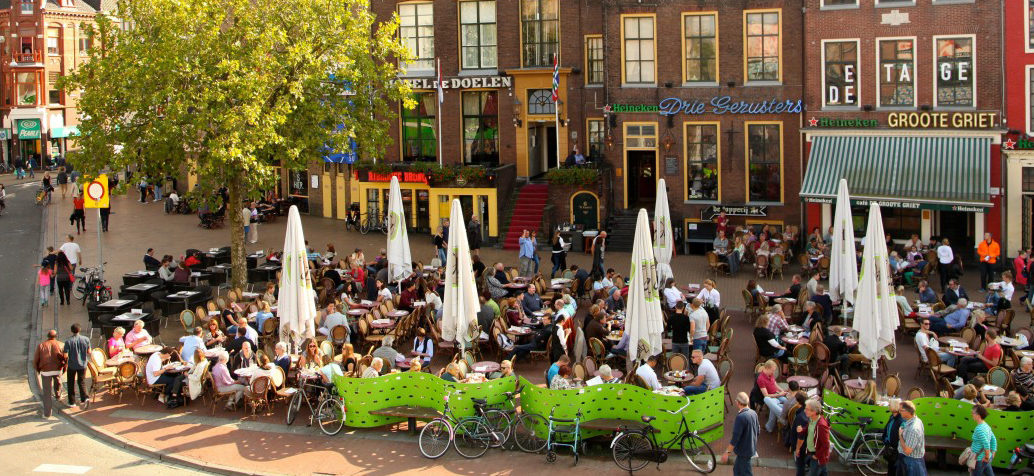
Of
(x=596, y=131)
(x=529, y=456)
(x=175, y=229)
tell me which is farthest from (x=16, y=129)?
(x=529, y=456)

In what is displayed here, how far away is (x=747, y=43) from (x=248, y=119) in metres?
18.2

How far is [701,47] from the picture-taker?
3997 centimetres

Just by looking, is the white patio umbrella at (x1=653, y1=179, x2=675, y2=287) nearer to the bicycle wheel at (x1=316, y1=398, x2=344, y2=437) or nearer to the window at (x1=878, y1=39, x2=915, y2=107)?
the window at (x1=878, y1=39, x2=915, y2=107)

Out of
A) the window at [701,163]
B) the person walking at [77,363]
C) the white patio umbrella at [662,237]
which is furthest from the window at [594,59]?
the person walking at [77,363]

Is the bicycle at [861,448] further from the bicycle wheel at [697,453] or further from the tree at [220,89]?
the tree at [220,89]

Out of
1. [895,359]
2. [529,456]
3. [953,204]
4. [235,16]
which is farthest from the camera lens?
[953,204]

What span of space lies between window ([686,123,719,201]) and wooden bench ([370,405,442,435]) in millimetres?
21128

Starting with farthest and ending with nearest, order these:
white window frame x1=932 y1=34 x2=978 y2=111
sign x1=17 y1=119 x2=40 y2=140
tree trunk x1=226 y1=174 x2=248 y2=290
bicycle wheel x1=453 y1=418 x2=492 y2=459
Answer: sign x1=17 y1=119 x2=40 y2=140, white window frame x1=932 y1=34 x2=978 y2=111, tree trunk x1=226 y1=174 x2=248 y2=290, bicycle wheel x1=453 y1=418 x2=492 y2=459

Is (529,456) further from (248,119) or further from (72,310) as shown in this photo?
(72,310)

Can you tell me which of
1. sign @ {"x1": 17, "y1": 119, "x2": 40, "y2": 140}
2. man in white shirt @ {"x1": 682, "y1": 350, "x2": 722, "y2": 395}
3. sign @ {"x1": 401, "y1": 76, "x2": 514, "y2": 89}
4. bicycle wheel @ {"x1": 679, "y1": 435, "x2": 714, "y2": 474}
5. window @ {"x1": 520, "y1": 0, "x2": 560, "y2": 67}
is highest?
window @ {"x1": 520, "y1": 0, "x2": 560, "y2": 67}

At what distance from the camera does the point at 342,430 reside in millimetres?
21719

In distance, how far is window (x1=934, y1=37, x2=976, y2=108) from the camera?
3600cm

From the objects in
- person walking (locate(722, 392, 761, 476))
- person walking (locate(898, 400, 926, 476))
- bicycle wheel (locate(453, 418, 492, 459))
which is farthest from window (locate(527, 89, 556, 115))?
person walking (locate(898, 400, 926, 476))

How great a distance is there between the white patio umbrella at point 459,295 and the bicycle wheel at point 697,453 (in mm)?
6464
